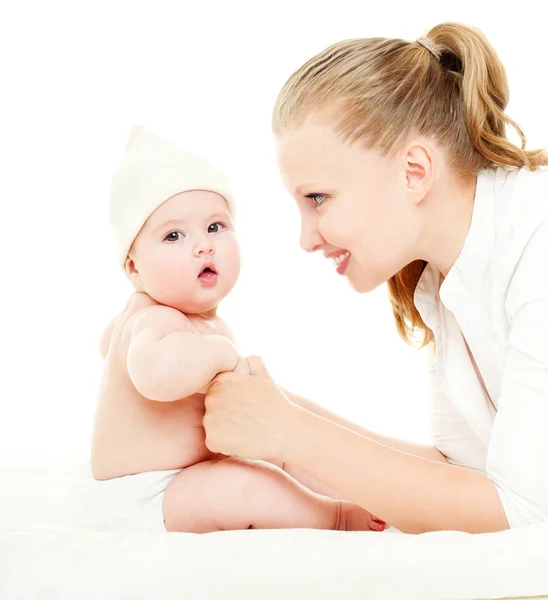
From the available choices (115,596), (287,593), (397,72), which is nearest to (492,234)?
(397,72)

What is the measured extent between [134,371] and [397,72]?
0.78 m

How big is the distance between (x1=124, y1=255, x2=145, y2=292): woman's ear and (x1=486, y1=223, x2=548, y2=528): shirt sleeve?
729mm

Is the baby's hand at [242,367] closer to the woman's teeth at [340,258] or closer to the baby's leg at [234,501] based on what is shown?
the baby's leg at [234,501]

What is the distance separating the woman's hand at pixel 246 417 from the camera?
1440mm

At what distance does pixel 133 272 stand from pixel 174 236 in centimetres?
14

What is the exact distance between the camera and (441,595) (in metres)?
1.21

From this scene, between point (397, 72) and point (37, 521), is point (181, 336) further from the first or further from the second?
point (397, 72)

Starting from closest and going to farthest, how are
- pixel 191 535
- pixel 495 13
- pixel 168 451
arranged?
pixel 191 535
pixel 168 451
pixel 495 13

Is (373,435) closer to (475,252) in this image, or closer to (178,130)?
(475,252)

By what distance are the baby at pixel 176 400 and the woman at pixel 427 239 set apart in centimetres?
10

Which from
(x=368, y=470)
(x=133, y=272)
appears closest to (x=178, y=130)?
(x=133, y=272)

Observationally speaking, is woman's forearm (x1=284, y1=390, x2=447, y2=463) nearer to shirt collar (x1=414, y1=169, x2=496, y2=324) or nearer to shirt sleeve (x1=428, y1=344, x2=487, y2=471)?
shirt sleeve (x1=428, y1=344, x2=487, y2=471)

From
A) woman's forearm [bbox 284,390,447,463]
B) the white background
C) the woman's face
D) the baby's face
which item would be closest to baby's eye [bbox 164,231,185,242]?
the baby's face

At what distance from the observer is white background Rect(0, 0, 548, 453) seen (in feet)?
10.1
